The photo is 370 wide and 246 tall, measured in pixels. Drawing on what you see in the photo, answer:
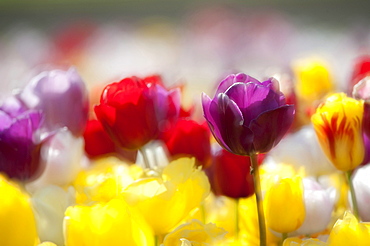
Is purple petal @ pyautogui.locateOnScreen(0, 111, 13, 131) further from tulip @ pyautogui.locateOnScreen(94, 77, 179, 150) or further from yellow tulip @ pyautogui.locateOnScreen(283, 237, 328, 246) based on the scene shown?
yellow tulip @ pyautogui.locateOnScreen(283, 237, 328, 246)

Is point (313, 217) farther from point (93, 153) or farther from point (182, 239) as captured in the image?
point (93, 153)

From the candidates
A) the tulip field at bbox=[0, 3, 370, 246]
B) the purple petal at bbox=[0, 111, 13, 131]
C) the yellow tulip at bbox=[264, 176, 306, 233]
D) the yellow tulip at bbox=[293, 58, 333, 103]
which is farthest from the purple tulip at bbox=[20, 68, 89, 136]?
the yellow tulip at bbox=[293, 58, 333, 103]

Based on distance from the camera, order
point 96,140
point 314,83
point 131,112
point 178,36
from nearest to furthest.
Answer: point 131,112, point 96,140, point 314,83, point 178,36

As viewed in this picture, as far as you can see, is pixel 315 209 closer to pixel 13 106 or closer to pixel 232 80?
pixel 232 80

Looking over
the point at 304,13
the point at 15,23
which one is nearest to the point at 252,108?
the point at 304,13

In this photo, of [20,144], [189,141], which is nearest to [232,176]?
[189,141]

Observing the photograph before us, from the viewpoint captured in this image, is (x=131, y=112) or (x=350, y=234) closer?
(x=350, y=234)

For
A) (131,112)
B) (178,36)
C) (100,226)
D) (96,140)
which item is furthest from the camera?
(178,36)
